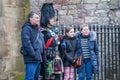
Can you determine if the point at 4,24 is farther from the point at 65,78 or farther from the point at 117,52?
the point at 117,52

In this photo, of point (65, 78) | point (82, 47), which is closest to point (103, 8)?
point (82, 47)

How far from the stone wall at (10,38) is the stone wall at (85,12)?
11.8ft

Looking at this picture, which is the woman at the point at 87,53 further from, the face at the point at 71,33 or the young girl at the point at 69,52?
the face at the point at 71,33

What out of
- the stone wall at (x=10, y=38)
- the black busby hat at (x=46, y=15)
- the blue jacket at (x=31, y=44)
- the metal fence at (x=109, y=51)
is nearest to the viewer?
the blue jacket at (x=31, y=44)

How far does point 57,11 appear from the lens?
1150 centimetres

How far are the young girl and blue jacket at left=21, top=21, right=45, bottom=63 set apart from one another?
860 mm

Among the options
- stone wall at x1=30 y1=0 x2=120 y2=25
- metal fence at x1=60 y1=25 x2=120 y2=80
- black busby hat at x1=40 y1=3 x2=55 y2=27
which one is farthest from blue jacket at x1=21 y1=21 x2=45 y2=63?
stone wall at x1=30 y1=0 x2=120 y2=25

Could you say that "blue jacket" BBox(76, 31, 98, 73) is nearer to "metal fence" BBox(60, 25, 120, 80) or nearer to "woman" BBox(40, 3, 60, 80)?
"woman" BBox(40, 3, 60, 80)

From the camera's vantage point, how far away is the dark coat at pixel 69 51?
726 centimetres

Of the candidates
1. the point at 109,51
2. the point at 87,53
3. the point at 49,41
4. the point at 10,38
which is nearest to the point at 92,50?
the point at 87,53

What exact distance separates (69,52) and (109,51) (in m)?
3.30

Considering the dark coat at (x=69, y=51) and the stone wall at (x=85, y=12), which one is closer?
the dark coat at (x=69, y=51)

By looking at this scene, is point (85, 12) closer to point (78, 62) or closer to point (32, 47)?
point (78, 62)

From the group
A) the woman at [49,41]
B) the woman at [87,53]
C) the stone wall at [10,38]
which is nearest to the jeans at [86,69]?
the woman at [87,53]
